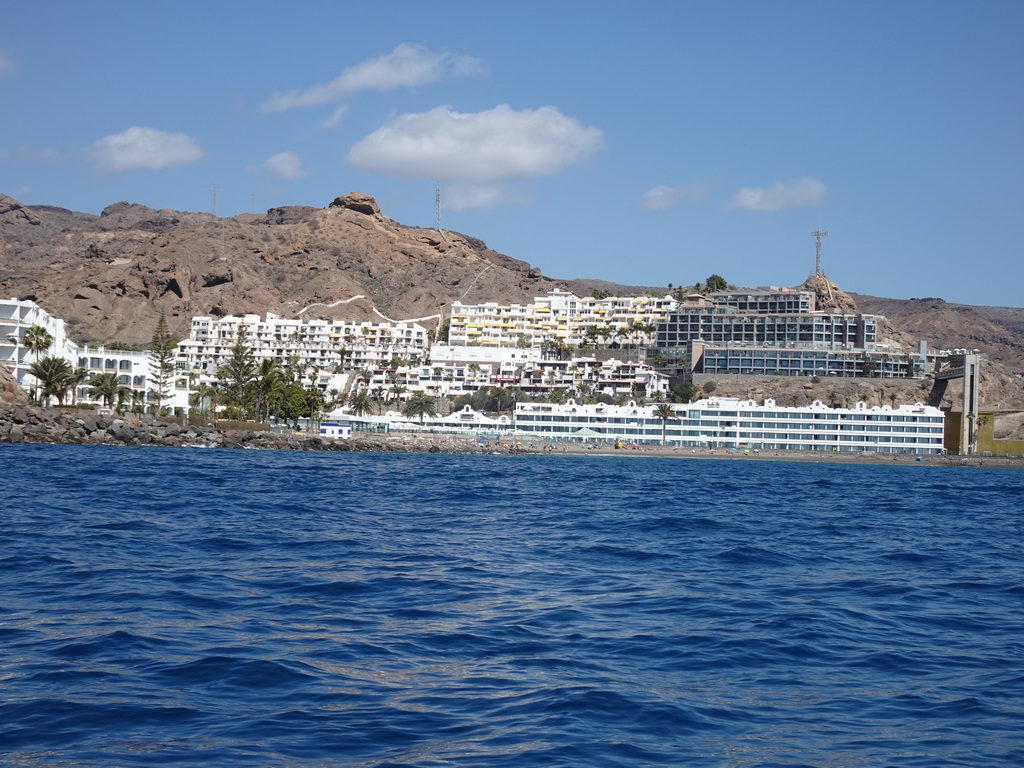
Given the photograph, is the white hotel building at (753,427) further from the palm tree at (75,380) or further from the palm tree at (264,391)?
the palm tree at (75,380)

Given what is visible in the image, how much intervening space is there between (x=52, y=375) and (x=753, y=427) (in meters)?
80.5

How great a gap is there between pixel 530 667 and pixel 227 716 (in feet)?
12.1

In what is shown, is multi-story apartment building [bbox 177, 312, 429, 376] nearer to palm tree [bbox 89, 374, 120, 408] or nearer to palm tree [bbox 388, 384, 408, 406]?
palm tree [bbox 388, 384, 408, 406]

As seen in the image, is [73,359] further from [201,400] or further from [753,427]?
[753,427]

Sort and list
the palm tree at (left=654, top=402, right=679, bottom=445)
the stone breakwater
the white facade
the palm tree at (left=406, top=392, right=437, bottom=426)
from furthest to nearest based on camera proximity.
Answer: the palm tree at (left=406, top=392, right=437, bottom=426)
the palm tree at (left=654, top=402, right=679, bottom=445)
the white facade
the stone breakwater

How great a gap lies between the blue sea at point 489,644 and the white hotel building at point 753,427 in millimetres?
101357

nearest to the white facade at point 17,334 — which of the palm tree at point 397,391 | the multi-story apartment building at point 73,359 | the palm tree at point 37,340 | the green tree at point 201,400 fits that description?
the multi-story apartment building at point 73,359

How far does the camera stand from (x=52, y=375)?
284 ft

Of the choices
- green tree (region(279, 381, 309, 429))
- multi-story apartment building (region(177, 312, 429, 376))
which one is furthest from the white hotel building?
multi-story apartment building (region(177, 312, 429, 376))

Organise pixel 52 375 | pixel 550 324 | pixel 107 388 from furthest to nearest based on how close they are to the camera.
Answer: pixel 550 324, pixel 107 388, pixel 52 375

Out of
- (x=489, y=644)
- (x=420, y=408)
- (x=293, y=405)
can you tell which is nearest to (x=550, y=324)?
(x=420, y=408)

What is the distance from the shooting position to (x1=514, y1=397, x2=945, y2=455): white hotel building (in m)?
130

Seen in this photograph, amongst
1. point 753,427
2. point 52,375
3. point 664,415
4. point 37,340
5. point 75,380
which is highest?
point 37,340

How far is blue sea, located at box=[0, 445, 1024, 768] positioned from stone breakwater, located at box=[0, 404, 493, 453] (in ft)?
154
